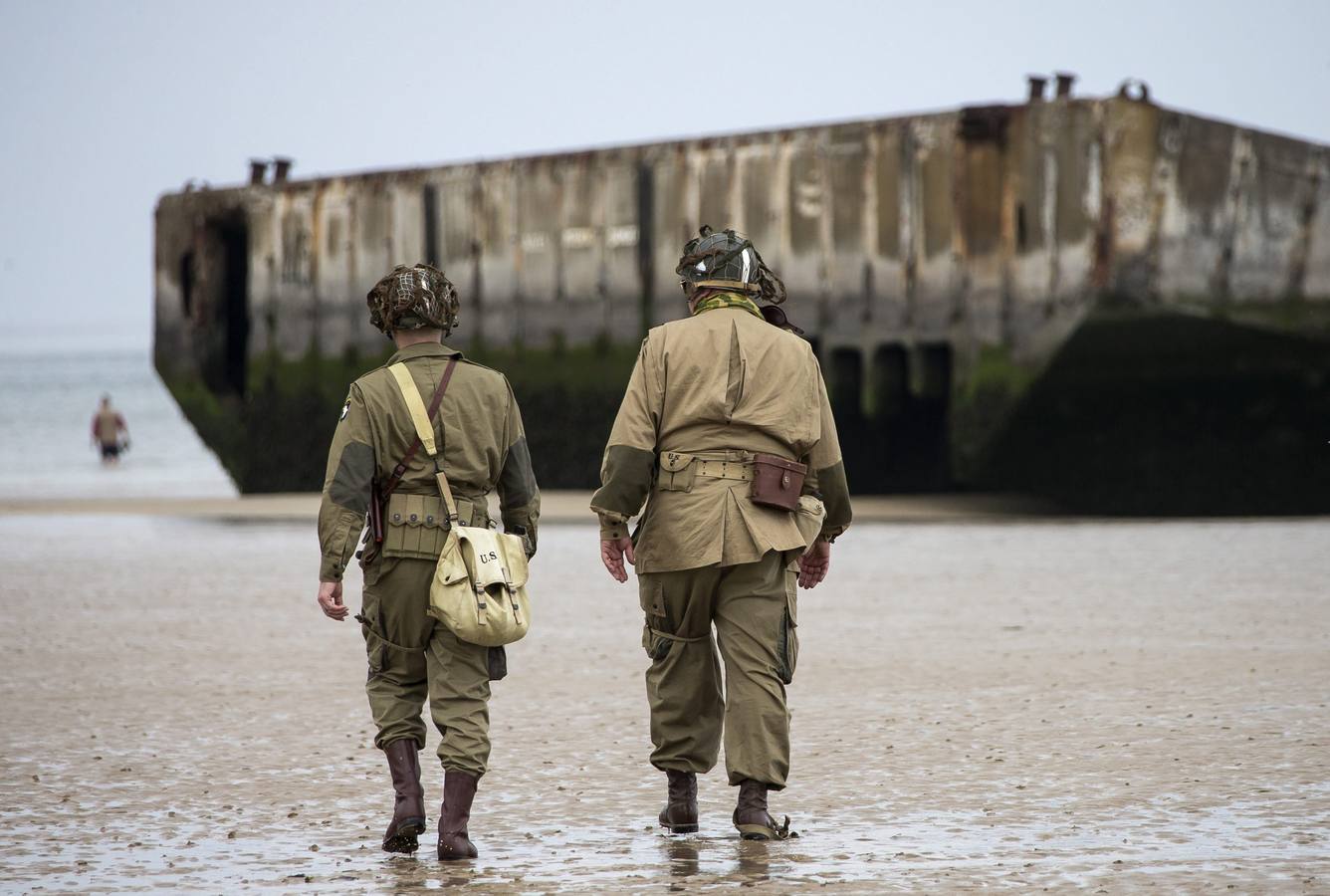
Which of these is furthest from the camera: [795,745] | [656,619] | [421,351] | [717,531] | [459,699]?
[795,745]

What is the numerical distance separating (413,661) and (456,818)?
1.43ft

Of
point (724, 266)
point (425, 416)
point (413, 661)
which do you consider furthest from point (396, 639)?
point (724, 266)

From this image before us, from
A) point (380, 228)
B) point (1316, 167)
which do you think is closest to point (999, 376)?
point (1316, 167)

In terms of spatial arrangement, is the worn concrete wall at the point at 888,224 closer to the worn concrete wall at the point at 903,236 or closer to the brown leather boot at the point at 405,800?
the worn concrete wall at the point at 903,236

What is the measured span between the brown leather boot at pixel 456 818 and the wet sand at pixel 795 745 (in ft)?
0.24

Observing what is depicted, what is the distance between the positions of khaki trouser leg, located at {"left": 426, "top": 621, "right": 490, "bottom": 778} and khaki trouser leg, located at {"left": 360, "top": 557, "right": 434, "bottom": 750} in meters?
0.06

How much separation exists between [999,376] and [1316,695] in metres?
9.78

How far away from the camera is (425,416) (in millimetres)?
5180

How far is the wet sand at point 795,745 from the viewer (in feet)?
16.1

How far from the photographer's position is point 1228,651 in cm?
874

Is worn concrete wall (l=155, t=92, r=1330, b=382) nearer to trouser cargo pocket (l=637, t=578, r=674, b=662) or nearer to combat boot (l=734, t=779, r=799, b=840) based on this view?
trouser cargo pocket (l=637, t=578, r=674, b=662)

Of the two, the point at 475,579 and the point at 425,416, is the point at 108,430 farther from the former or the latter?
the point at 475,579

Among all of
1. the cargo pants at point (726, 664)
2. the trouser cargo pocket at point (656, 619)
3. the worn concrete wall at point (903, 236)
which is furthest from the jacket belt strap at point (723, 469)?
the worn concrete wall at point (903, 236)

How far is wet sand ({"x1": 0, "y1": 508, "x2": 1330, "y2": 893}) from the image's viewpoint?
4910 mm
